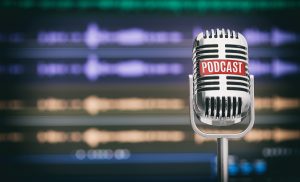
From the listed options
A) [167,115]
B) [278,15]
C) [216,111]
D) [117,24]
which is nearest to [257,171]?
[167,115]

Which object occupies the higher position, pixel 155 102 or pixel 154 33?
pixel 154 33

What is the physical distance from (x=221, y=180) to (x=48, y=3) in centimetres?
228

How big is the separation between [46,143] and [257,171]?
1190 millimetres

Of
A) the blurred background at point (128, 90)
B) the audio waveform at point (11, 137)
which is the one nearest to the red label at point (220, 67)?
the blurred background at point (128, 90)

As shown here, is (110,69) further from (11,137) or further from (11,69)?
(11,137)

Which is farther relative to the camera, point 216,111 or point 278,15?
point 278,15

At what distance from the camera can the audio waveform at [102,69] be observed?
362 cm

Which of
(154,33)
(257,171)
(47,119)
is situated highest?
(154,33)

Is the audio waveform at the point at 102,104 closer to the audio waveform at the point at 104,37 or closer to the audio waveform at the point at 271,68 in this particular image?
the audio waveform at the point at 104,37

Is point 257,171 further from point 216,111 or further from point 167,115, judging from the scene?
point 216,111

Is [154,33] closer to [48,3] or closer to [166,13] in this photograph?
[166,13]

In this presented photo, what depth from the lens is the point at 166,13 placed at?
12.1ft

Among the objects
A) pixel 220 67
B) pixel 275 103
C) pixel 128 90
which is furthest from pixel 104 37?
pixel 220 67

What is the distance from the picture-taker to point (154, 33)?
11.9 feet
